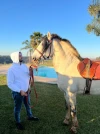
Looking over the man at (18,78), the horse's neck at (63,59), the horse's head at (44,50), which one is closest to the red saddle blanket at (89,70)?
the horse's neck at (63,59)

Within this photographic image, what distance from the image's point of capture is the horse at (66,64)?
3859mm

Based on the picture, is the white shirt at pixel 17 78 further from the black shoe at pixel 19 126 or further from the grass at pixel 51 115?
the grass at pixel 51 115

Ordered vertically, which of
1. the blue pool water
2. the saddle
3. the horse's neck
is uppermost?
the horse's neck

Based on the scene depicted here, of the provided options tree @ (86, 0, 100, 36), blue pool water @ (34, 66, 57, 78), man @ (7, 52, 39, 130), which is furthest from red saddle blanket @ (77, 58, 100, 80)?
tree @ (86, 0, 100, 36)

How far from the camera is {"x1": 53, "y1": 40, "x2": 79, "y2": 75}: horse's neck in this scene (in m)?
3.97

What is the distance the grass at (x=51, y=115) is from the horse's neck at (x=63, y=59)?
1.27 m

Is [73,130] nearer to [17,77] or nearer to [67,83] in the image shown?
[67,83]

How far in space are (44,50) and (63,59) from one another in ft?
1.37

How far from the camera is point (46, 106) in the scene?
5898mm

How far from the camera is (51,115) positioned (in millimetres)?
5078

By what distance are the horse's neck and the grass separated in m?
1.27

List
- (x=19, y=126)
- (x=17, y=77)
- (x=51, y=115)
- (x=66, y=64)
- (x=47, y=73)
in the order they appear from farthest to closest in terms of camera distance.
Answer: (x=47, y=73) < (x=51, y=115) < (x=19, y=126) < (x=66, y=64) < (x=17, y=77)

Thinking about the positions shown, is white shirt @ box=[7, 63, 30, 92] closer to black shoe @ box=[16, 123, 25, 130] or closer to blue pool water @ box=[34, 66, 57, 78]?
black shoe @ box=[16, 123, 25, 130]

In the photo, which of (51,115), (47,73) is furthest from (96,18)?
(51,115)
